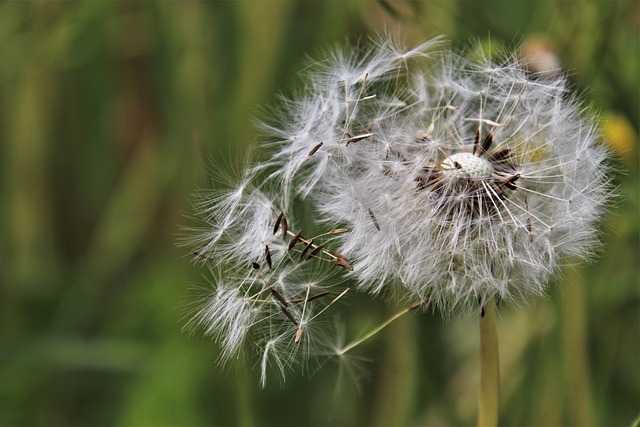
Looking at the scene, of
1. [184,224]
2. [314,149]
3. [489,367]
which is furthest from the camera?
[184,224]

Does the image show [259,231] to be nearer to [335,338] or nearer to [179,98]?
[335,338]

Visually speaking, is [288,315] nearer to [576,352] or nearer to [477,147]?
[477,147]

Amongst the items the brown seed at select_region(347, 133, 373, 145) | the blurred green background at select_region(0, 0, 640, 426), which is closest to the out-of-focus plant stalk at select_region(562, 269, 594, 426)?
the blurred green background at select_region(0, 0, 640, 426)

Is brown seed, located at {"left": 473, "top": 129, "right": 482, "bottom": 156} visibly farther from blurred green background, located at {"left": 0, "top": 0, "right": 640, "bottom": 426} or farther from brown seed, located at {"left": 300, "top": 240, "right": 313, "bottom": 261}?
blurred green background, located at {"left": 0, "top": 0, "right": 640, "bottom": 426}

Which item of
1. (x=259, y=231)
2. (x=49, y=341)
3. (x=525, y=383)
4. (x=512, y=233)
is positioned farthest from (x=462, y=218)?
(x=49, y=341)

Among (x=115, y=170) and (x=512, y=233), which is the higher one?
(x=115, y=170)

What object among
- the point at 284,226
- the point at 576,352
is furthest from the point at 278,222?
the point at 576,352

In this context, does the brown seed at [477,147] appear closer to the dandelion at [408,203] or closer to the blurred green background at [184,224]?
the dandelion at [408,203]

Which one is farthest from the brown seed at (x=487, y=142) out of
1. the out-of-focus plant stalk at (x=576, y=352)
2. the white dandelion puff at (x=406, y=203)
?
the out-of-focus plant stalk at (x=576, y=352)
